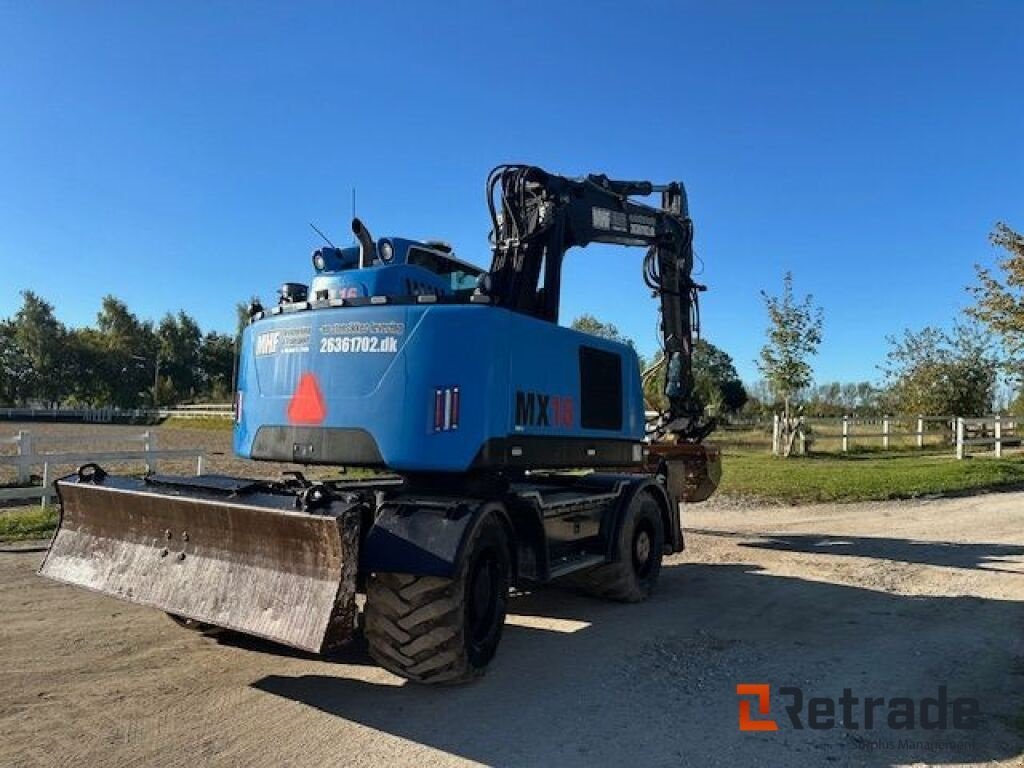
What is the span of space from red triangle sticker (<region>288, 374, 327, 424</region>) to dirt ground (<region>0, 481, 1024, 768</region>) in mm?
1809

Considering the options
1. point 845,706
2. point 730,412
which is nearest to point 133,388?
point 730,412

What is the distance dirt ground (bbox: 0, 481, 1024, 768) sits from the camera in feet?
15.2

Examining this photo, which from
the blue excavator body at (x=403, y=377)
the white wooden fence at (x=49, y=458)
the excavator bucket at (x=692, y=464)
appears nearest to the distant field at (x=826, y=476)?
the white wooden fence at (x=49, y=458)

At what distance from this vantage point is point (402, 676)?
17.6 ft

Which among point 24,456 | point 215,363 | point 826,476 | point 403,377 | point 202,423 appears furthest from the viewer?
point 215,363

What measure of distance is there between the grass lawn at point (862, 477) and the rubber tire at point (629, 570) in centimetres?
921

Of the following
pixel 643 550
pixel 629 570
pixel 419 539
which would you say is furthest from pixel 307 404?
pixel 643 550

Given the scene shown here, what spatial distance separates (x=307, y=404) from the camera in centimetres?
640

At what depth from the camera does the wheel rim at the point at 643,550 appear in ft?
28.4

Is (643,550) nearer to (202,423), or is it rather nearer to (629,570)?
(629,570)

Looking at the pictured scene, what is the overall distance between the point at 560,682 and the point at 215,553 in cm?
259

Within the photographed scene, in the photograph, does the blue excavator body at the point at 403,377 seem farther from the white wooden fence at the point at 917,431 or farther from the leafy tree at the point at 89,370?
the leafy tree at the point at 89,370

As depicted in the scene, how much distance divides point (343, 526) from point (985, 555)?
1001 centimetres

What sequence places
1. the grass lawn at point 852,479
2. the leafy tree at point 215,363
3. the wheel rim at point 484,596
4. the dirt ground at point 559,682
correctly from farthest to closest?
the leafy tree at point 215,363
the grass lawn at point 852,479
the wheel rim at point 484,596
the dirt ground at point 559,682
